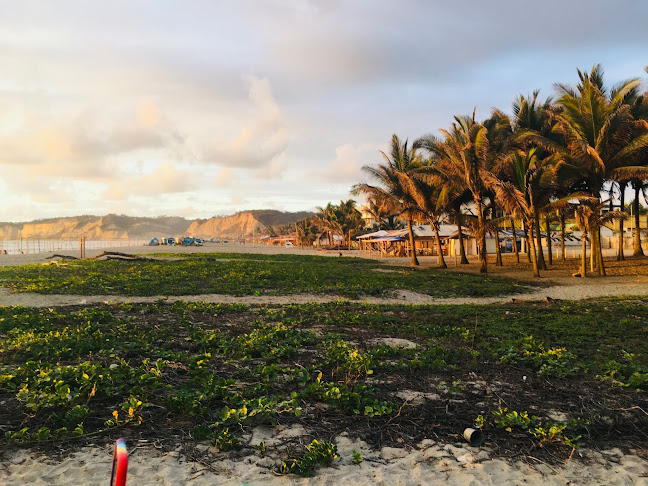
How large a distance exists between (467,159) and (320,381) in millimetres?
20265

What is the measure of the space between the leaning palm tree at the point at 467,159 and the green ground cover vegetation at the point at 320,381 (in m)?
15.1

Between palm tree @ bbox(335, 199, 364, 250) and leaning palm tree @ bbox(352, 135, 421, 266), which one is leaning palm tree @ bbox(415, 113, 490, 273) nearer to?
leaning palm tree @ bbox(352, 135, 421, 266)

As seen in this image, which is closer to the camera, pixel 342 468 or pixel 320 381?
pixel 342 468

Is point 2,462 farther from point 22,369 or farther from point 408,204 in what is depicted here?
point 408,204

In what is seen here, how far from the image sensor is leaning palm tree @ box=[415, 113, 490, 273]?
75.6ft

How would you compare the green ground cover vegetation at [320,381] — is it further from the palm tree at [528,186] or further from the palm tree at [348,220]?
the palm tree at [348,220]

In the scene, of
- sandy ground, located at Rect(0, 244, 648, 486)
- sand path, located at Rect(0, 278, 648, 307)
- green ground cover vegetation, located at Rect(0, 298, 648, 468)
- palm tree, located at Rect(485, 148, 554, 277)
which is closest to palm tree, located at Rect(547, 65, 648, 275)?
palm tree, located at Rect(485, 148, 554, 277)

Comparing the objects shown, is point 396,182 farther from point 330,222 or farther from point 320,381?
point 330,222

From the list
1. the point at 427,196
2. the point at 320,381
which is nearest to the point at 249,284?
the point at 320,381

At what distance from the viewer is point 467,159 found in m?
22.9

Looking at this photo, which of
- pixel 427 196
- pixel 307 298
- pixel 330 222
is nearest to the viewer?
pixel 307 298

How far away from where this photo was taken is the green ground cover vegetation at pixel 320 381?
4203 mm

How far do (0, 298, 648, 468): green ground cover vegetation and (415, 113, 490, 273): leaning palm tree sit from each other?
15109 mm

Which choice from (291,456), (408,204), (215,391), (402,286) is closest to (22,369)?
(215,391)
